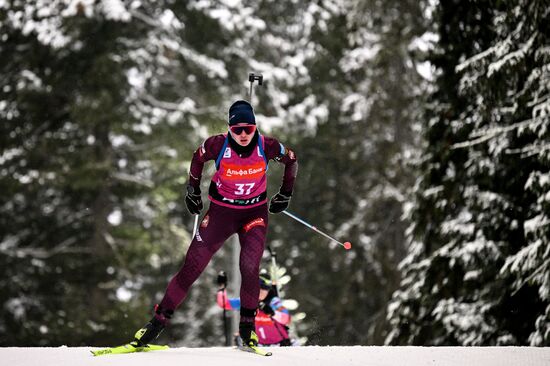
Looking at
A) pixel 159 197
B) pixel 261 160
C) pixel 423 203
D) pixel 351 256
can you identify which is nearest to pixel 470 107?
pixel 423 203

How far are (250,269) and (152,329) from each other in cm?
79

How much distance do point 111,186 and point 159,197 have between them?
1.36m

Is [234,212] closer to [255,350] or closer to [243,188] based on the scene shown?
[243,188]

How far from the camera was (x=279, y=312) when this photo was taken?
919 cm

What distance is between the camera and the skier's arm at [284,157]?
6074 millimetres

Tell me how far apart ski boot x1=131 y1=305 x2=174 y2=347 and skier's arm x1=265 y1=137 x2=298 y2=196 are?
4.17ft

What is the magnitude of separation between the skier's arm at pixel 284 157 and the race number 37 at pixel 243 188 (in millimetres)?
268

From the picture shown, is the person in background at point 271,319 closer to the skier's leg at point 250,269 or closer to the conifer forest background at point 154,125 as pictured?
the skier's leg at point 250,269

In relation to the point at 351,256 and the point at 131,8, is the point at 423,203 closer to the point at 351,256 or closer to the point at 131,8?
the point at 131,8

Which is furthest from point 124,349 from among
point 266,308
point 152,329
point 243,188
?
point 266,308

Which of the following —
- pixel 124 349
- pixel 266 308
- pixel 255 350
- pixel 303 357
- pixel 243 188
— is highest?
pixel 243 188

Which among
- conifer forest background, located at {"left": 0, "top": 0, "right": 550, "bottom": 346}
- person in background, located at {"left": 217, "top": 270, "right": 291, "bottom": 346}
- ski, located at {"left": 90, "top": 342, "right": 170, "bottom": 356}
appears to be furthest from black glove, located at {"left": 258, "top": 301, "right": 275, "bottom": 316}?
conifer forest background, located at {"left": 0, "top": 0, "right": 550, "bottom": 346}

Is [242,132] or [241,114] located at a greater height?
[241,114]

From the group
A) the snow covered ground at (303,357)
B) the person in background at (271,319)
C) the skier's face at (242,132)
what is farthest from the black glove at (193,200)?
the person in background at (271,319)
